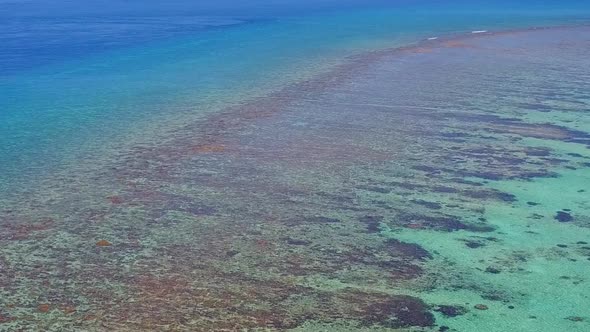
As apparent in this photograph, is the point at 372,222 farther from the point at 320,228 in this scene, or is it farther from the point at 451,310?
the point at 451,310

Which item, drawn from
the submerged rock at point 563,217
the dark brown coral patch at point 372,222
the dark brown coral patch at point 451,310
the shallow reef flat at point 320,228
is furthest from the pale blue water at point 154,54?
the submerged rock at point 563,217

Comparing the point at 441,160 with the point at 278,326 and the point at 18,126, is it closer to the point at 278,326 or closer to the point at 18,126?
the point at 278,326

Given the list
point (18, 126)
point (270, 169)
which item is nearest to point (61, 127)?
point (18, 126)

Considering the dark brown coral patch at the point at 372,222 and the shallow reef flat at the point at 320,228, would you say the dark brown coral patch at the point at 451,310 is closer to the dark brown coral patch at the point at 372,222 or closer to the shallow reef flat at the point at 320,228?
the shallow reef flat at the point at 320,228

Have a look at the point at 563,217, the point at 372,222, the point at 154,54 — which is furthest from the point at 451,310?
the point at 154,54

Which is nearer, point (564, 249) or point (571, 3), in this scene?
point (564, 249)

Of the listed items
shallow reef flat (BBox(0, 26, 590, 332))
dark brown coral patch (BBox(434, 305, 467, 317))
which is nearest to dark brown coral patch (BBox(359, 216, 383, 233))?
shallow reef flat (BBox(0, 26, 590, 332))
